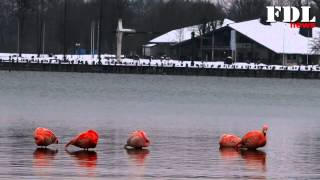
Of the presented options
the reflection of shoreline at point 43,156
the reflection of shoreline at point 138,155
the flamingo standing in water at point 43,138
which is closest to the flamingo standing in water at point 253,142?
the reflection of shoreline at point 138,155

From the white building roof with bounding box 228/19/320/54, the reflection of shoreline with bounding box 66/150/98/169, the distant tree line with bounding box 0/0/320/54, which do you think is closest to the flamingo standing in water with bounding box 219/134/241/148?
the reflection of shoreline with bounding box 66/150/98/169

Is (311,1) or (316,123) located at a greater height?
(311,1)

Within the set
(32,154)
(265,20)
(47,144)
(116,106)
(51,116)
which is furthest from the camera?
(265,20)

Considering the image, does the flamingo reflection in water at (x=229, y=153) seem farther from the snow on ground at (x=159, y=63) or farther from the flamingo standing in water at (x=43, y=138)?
the snow on ground at (x=159, y=63)

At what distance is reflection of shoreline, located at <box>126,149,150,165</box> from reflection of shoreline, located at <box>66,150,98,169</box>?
0.97m

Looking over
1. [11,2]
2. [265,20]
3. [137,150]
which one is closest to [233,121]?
[137,150]

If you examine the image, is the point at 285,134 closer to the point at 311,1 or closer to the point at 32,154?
the point at 32,154

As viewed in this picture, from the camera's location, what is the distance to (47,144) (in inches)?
1312

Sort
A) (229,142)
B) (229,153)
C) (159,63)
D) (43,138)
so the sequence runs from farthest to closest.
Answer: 1. (159,63)
2. (229,142)
3. (229,153)
4. (43,138)

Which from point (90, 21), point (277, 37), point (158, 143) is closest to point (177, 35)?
point (277, 37)

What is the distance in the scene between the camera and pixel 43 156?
3073 centimetres

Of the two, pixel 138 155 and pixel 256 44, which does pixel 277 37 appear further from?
pixel 138 155

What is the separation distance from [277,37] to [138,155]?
126 metres

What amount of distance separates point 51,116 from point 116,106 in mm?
13970
